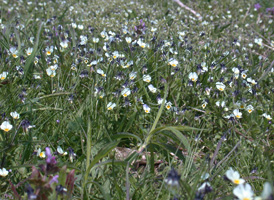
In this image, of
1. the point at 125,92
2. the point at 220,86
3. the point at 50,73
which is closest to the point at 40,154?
the point at 125,92

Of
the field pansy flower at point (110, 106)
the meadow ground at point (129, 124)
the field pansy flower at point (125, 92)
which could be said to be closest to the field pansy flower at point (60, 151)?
the meadow ground at point (129, 124)

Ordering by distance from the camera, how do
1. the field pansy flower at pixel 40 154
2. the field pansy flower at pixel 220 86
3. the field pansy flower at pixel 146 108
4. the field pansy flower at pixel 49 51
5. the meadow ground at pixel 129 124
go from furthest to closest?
the field pansy flower at pixel 49 51 → the field pansy flower at pixel 220 86 → the field pansy flower at pixel 146 108 → the field pansy flower at pixel 40 154 → the meadow ground at pixel 129 124

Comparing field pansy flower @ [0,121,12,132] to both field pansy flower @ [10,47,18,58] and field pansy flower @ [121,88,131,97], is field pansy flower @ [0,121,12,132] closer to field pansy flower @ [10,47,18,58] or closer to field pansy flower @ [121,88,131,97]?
field pansy flower @ [121,88,131,97]

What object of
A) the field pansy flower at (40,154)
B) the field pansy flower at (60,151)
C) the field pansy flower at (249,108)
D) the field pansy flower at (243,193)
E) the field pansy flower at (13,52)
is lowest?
the field pansy flower at (249,108)

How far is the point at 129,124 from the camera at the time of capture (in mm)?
2365

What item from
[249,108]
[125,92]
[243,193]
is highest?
[243,193]

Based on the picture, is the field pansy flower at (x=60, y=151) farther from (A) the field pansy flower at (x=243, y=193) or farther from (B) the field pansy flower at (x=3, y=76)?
(A) the field pansy flower at (x=243, y=193)

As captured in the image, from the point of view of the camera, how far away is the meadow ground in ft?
5.48

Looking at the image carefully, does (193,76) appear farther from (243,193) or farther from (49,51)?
(243,193)

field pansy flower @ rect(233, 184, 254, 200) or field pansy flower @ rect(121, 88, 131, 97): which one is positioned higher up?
field pansy flower @ rect(233, 184, 254, 200)

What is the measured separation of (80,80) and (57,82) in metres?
0.18

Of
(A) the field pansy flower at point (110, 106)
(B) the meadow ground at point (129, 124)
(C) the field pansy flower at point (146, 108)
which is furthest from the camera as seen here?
(C) the field pansy flower at point (146, 108)

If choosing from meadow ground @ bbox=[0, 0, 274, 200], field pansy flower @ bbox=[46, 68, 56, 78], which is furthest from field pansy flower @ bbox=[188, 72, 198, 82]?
field pansy flower @ bbox=[46, 68, 56, 78]

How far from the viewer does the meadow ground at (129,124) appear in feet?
5.48
